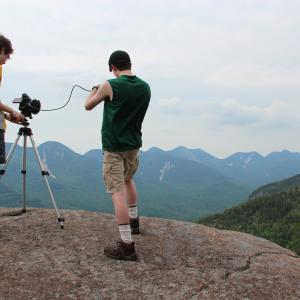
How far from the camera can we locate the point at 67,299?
642 cm

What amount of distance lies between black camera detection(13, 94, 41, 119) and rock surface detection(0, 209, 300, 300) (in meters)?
2.47

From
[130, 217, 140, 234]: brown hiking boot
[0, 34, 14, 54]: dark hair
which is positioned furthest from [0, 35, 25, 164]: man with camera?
[130, 217, 140, 234]: brown hiking boot

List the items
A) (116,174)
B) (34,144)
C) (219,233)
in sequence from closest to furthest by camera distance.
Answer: (116,174) < (34,144) < (219,233)

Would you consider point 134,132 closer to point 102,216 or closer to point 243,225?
point 102,216

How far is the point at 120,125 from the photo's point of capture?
7371mm

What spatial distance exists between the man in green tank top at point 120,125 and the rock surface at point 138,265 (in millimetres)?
571

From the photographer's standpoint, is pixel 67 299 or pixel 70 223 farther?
pixel 70 223

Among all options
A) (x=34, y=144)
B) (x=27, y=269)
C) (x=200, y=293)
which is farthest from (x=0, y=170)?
(x=200, y=293)

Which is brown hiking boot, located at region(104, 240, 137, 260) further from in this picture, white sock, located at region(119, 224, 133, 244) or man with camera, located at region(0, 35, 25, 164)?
man with camera, located at region(0, 35, 25, 164)

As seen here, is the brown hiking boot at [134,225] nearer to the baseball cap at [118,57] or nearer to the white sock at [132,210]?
the white sock at [132,210]

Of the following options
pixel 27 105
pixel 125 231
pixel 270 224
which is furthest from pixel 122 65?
pixel 270 224

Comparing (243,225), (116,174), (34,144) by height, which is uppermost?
(34,144)

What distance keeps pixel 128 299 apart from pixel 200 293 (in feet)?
3.89

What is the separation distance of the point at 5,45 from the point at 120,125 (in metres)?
2.43
